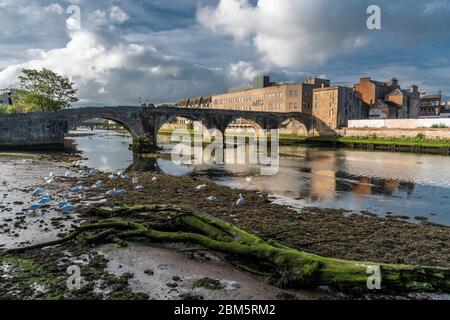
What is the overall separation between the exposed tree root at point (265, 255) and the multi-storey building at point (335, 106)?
7849 centimetres

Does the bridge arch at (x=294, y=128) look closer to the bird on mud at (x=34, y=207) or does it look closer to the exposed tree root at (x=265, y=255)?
the bird on mud at (x=34, y=207)

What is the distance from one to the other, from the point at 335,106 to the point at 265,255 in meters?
80.9

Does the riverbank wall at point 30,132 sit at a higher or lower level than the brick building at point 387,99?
lower

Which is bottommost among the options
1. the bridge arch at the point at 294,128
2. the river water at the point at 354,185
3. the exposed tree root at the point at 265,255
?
the river water at the point at 354,185

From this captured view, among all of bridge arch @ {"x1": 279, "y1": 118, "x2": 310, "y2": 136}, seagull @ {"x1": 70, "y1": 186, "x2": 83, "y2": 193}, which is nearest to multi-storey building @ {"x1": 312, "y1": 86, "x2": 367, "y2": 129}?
bridge arch @ {"x1": 279, "y1": 118, "x2": 310, "y2": 136}

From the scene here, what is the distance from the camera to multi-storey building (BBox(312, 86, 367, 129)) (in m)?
83.7

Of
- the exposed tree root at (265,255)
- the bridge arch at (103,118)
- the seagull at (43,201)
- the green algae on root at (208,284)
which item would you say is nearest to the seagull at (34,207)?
the seagull at (43,201)

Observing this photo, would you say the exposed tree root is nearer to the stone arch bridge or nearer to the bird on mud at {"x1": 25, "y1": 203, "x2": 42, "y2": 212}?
the bird on mud at {"x1": 25, "y1": 203, "x2": 42, "y2": 212}

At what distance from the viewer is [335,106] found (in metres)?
83.4

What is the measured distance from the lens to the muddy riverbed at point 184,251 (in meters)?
7.73

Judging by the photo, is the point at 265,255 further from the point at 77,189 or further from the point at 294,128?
the point at 294,128

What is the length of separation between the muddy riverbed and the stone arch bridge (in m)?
35.2

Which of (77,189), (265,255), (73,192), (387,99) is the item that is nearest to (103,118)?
(77,189)

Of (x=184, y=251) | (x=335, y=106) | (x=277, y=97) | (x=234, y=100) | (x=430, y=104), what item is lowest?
(x=184, y=251)
